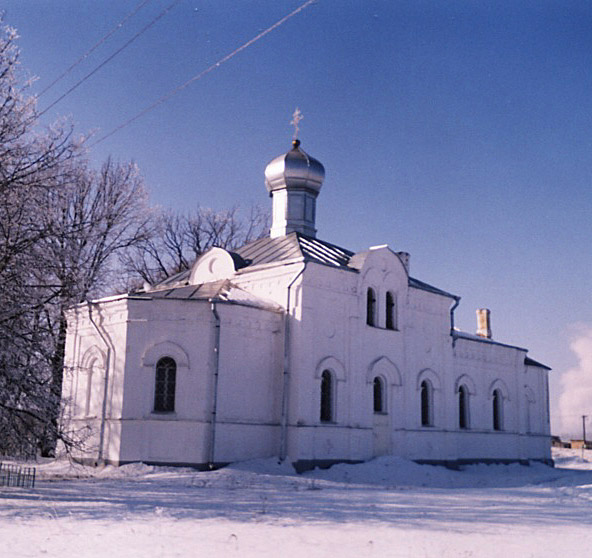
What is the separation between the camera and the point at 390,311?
2030 cm

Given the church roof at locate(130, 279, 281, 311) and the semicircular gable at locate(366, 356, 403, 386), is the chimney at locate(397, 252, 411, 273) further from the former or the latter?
the church roof at locate(130, 279, 281, 311)

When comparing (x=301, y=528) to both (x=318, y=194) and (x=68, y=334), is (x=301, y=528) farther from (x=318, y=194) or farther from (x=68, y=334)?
(x=318, y=194)

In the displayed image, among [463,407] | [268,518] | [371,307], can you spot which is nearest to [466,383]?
[463,407]

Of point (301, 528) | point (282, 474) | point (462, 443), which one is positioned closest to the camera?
point (301, 528)

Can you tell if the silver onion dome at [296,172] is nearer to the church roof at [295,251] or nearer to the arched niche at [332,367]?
the church roof at [295,251]

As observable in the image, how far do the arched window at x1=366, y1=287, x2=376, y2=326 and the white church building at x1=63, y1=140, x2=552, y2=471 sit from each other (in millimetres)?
28

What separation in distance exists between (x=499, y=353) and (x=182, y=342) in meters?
12.8

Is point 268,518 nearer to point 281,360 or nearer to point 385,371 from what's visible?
point 281,360

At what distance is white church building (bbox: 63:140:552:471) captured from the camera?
1639 cm

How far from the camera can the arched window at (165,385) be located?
54.3ft

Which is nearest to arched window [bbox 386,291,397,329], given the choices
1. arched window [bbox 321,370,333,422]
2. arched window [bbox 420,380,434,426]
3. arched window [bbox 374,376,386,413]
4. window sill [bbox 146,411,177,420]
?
arched window [bbox 374,376,386,413]

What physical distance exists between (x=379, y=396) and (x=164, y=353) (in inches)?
252

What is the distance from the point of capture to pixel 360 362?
61.8ft

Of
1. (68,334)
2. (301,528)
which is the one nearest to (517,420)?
(68,334)
